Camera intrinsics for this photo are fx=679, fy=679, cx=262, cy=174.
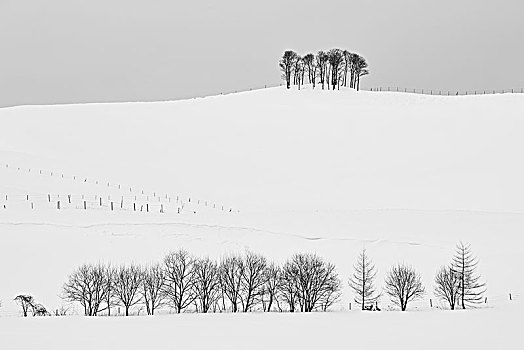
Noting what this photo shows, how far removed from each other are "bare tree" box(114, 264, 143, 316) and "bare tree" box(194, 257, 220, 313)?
313 cm

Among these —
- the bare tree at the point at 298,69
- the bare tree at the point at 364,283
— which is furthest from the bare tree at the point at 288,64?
the bare tree at the point at 364,283

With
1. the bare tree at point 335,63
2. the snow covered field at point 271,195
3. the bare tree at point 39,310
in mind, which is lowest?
the bare tree at point 39,310

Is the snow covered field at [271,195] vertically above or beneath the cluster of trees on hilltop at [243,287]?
above

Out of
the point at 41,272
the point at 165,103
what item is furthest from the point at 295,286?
the point at 165,103

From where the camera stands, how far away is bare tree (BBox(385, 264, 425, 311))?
36219mm

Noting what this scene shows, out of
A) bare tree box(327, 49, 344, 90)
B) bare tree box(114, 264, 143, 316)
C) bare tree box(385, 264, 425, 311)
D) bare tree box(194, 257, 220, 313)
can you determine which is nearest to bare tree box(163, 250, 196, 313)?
bare tree box(194, 257, 220, 313)

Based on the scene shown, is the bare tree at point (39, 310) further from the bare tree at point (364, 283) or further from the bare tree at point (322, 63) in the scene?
the bare tree at point (322, 63)

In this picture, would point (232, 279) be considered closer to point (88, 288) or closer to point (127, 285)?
point (127, 285)

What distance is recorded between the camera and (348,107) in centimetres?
9138

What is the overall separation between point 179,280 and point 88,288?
198 inches

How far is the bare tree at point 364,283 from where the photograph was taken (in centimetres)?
3701

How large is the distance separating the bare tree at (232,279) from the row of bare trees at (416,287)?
6346 mm

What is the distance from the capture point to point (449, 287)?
36719 mm

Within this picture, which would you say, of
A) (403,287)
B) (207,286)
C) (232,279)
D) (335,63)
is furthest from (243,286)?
(335,63)
